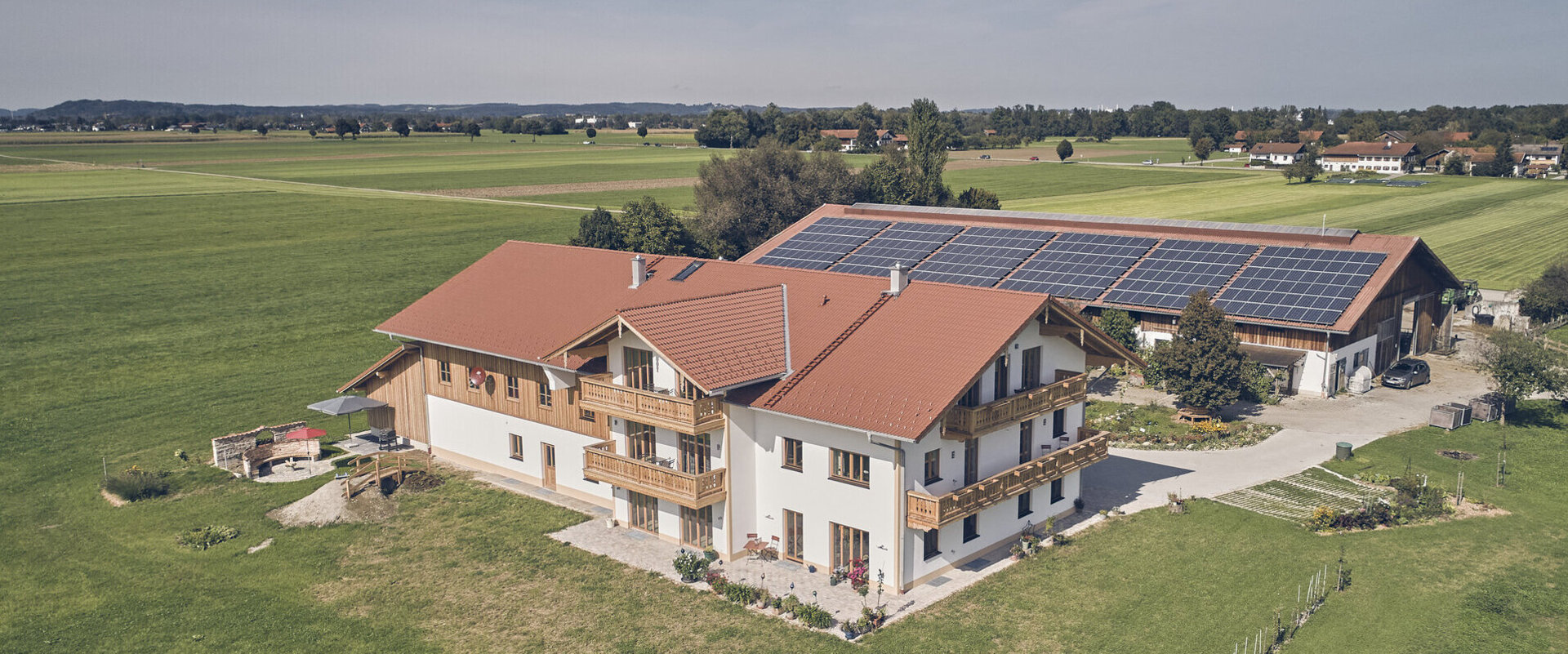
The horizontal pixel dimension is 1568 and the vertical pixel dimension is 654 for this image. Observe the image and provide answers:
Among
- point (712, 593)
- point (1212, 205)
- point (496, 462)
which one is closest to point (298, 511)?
point (496, 462)

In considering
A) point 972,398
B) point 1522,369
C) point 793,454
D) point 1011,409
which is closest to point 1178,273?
point 1522,369

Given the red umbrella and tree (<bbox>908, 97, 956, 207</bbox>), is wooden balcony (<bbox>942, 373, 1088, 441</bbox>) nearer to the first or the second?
the red umbrella

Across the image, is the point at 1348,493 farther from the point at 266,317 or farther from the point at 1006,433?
the point at 266,317

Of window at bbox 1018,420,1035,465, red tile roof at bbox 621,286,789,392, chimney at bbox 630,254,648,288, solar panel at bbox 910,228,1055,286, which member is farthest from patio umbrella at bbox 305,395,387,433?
solar panel at bbox 910,228,1055,286

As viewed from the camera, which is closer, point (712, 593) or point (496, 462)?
point (712, 593)

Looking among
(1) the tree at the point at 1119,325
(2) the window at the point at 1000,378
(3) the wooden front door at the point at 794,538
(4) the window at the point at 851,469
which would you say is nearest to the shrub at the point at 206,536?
(3) the wooden front door at the point at 794,538

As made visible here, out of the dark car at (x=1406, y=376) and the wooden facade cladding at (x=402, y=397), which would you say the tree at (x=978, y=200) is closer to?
the dark car at (x=1406, y=376)
